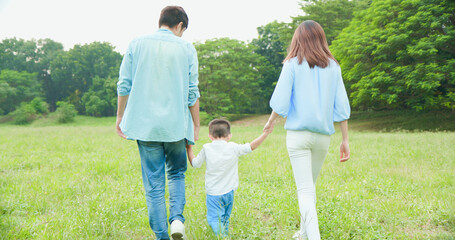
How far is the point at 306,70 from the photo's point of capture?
8.84ft

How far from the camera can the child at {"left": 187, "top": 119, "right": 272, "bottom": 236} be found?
295cm

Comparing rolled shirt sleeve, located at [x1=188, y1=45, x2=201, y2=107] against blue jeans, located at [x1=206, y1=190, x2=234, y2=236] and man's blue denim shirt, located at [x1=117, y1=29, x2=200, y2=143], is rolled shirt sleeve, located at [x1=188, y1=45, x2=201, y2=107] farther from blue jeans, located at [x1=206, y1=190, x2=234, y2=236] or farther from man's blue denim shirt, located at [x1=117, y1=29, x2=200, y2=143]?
→ blue jeans, located at [x1=206, y1=190, x2=234, y2=236]

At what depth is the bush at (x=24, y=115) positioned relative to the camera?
4497cm

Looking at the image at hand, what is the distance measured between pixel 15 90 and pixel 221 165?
5879cm

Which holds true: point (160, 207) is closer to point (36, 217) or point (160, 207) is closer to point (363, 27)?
point (36, 217)

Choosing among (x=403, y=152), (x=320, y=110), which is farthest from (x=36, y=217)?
(x=403, y=152)

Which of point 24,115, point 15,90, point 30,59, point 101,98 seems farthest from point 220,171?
point 30,59

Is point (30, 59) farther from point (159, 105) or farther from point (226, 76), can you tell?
Answer: point (159, 105)

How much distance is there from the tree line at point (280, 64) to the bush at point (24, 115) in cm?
31

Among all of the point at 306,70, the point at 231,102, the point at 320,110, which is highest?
the point at 306,70

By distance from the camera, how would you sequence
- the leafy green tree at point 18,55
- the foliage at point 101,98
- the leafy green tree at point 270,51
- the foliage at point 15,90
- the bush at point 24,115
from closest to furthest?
the leafy green tree at point 270,51 < the bush at point 24,115 < the foliage at point 15,90 < the foliage at point 101,98 < the leafy green tree at point 18,55

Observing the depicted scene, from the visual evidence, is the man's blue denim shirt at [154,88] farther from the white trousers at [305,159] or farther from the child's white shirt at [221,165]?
the white trousers at [305,159]

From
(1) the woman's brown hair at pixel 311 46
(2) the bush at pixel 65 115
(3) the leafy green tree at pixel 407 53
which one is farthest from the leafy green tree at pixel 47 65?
(1) the woman's brown hair at pixel 311 46

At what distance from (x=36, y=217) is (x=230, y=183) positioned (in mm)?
2718
